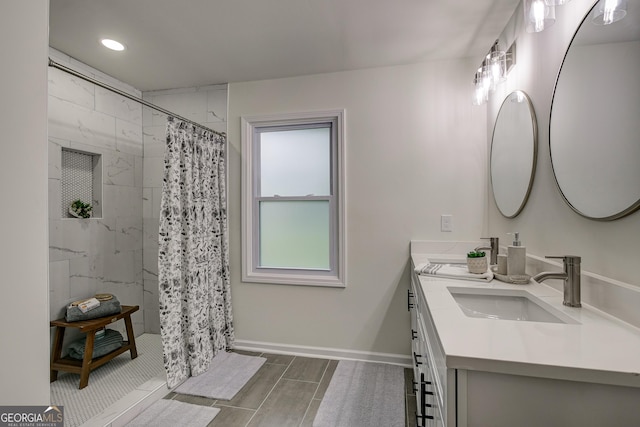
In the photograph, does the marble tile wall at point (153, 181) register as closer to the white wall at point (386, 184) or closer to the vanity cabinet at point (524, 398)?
the white wall at point (386, 184)

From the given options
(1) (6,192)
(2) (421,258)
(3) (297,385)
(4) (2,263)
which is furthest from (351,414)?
(1) (6,192)

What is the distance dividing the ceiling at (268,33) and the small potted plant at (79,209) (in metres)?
1.12

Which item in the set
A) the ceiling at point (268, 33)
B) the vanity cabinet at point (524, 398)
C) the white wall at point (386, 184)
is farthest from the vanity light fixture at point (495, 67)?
the vanity cabinet at point (524, 398)

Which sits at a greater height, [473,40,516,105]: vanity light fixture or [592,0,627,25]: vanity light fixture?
→ [473,40,516,105]: vanity light fixture

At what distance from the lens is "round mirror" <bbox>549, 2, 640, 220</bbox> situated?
0.93m

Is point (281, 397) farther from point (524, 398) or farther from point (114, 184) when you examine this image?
point (114, 184)

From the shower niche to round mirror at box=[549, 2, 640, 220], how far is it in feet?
10.3

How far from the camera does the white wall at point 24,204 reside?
3.35 ft

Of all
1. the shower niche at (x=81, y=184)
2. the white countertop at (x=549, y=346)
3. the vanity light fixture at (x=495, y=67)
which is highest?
the vanity light fixture at (x=495, y=67)

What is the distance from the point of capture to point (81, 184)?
99.8 inches

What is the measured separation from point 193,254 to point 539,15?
2420 mm

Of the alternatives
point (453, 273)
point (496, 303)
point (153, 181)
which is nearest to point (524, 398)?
point (496, 303)

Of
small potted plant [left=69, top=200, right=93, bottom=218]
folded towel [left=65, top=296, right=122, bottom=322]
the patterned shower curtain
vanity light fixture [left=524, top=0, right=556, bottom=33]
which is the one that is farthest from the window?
vanity light fixture [left=524, top=0, right=556, bottom=33]

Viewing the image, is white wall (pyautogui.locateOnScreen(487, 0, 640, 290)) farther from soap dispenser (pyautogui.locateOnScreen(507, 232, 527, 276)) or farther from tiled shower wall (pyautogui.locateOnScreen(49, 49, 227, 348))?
tiled shower wall (pyautogui.locateOnScreen(49, 49, 227, 348))
